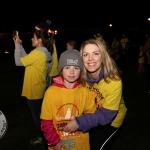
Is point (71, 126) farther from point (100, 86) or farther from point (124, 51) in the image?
Result: point (124, 51)

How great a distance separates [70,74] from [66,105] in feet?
1.08

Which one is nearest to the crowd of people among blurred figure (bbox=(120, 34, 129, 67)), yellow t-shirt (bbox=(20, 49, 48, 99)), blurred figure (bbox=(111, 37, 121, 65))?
yellow t-shirt (bbox=(20, 49, 48, 99))

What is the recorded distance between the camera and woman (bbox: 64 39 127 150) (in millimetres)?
2363

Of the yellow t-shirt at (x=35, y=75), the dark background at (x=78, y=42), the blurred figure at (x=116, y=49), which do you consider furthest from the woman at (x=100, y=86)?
the blurred figure at (x=116, y=49)

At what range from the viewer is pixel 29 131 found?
5.05 meters

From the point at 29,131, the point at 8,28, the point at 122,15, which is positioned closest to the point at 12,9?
the point at 8,28

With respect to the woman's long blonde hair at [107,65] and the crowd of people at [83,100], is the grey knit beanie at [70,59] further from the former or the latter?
the woman's long blonde hair at [107,65]

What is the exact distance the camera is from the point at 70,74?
2.46 metres

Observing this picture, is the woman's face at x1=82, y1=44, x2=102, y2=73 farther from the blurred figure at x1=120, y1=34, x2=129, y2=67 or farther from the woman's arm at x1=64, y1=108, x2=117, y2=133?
the blurred figure at x1=120, y1=34, x2=129, y2=67

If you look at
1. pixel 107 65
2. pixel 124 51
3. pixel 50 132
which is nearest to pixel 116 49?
pixel 124 51

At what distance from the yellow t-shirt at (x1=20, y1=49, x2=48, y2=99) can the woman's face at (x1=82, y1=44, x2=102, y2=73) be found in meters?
1.43

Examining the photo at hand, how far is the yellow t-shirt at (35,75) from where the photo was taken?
12.6ft

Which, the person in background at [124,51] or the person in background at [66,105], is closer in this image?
the person in background at [66,105]

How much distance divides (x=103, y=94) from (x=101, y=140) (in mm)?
624
